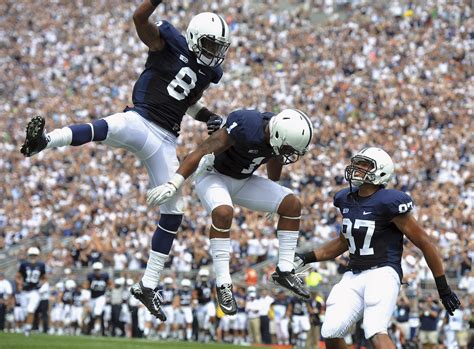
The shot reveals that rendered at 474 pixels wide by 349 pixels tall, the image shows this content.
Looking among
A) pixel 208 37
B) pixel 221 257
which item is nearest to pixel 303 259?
pixel 221 257

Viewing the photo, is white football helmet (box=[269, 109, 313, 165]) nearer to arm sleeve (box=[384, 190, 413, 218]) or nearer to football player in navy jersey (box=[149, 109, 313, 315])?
football player in navy jersey (box=[149, 109, 313, 315])

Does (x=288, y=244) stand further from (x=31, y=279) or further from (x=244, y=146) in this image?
(x=31, y=279)

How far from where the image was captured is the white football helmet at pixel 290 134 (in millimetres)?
9844

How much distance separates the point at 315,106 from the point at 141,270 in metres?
8.01

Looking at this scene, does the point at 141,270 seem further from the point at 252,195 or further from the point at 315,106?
the point at 252,195

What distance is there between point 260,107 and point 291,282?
61.6ft

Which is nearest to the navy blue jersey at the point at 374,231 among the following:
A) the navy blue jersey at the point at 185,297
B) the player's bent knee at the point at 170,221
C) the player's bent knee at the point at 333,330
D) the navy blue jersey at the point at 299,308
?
the player's bent knee at the point at 333,330

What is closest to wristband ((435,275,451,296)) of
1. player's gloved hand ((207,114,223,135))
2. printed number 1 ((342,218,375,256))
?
printed number 1 ((342,218,375,256))

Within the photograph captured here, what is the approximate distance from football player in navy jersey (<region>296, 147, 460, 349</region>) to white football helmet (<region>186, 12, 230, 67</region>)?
1.81 meters

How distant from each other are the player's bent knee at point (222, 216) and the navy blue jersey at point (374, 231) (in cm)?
120

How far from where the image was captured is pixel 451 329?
63.0 feet

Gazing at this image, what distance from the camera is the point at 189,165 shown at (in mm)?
9953

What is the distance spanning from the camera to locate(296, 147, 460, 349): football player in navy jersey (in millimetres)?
9703

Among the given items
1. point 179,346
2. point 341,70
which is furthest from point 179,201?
point 341,70
